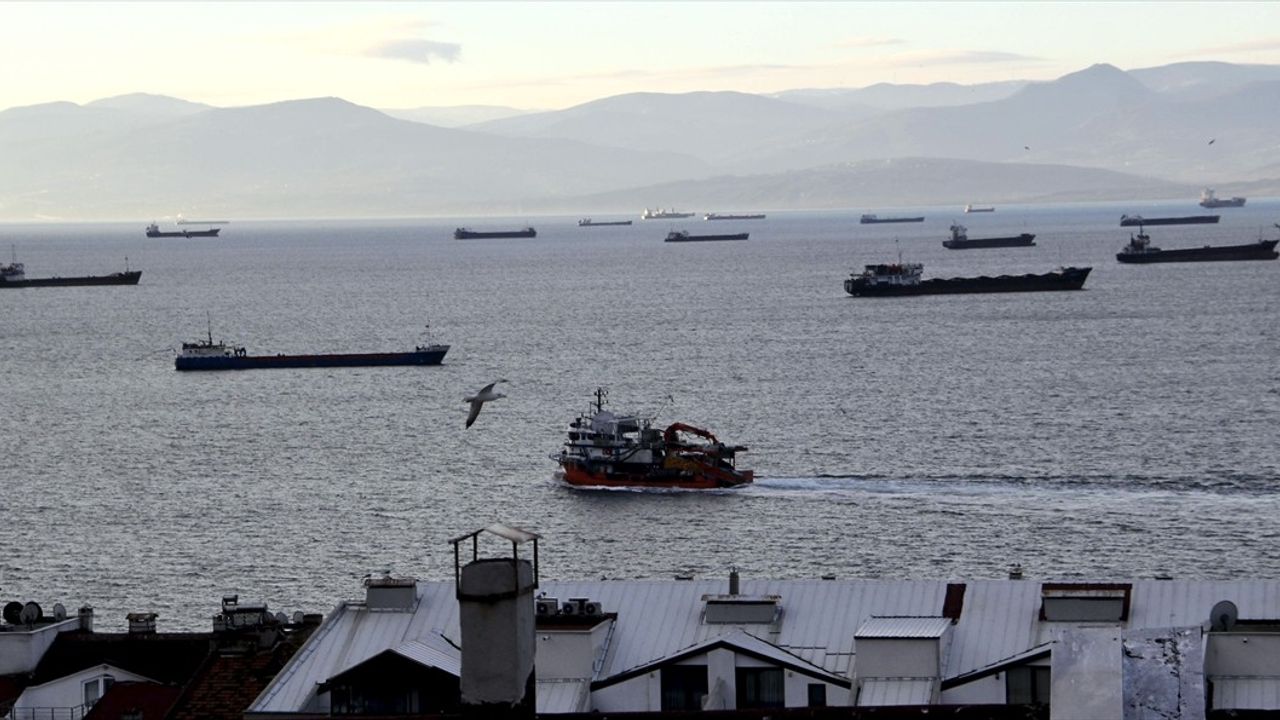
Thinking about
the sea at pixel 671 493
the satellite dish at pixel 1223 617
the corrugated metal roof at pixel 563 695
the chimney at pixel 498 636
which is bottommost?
the sea at pixel 671 493

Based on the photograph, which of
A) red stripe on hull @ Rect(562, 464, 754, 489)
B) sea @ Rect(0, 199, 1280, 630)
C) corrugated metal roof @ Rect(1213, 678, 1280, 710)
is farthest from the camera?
red stripe on hull @ Rect(562, 464, 754, 489)

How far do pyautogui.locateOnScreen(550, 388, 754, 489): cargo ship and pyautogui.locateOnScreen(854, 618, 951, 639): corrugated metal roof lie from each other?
54.0 metres

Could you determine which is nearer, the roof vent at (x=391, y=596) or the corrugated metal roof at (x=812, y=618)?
Answer: the corrugated metal roof at (x=812, y=618)

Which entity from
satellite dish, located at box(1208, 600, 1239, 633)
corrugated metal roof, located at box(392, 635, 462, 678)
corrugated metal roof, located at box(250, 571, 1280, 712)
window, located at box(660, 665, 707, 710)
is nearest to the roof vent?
corrugated metal roof, located at box(250, 571, 1280, 712)

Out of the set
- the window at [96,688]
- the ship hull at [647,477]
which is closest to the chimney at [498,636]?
the window at [96,688]

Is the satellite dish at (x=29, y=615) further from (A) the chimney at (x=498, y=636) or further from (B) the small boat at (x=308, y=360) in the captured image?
(B) the small boat at (x=308, y=360)

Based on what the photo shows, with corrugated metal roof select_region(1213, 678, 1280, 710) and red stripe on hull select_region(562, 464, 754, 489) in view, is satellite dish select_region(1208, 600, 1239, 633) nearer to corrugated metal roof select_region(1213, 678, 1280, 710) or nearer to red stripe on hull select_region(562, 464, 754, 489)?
corrugated metal roof select_region(1213, 678, 1280, 710)

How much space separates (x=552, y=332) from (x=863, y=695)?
151790mm

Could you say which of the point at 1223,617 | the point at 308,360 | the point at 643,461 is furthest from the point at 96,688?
the point at 308,360

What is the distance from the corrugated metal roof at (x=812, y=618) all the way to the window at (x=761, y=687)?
818mm

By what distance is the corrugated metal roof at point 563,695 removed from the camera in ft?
103

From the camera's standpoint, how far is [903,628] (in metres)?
32.3

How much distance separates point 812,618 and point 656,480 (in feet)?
179

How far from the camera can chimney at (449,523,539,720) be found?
14.0m
